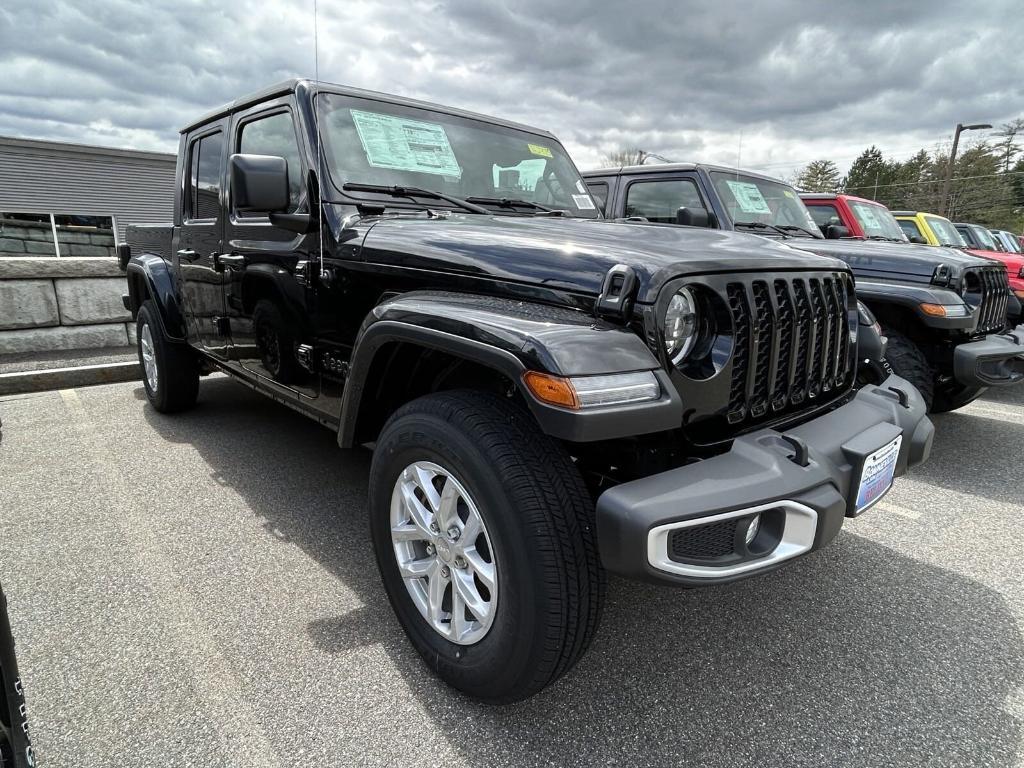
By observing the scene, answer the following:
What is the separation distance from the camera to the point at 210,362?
440 centimetres

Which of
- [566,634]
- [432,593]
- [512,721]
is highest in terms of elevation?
[566,634]

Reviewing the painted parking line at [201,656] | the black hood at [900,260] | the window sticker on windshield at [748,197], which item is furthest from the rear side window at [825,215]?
the painted parking line at [201,656]

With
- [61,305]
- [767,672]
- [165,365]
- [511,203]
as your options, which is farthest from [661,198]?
[61,305]

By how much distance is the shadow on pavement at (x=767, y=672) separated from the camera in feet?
5.80

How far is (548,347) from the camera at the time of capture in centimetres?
152

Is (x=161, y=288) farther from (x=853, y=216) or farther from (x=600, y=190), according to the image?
(x=853, y=216)

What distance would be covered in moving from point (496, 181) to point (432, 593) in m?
1.97

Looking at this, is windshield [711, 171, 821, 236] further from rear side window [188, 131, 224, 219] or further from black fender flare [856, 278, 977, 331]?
rear side window [188, 131, 224, 219]

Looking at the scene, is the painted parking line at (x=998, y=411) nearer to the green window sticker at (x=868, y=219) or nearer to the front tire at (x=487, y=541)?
the green window sticker at (x=868, y=219)

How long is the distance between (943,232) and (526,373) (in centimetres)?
1085

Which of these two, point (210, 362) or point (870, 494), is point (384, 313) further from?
point (210, 362)

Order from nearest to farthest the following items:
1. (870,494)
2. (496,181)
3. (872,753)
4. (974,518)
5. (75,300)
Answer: (872,753)
(870,494)
(496,181)
(974,518)
(75,300)

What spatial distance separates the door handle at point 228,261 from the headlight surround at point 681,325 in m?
2.35

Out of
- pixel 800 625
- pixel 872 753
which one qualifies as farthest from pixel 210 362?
pixel 872 753
